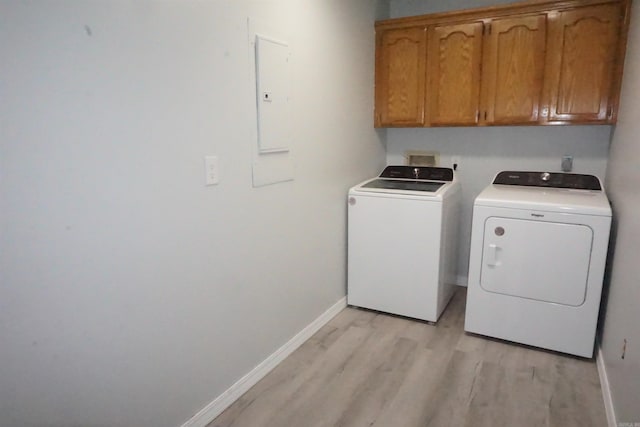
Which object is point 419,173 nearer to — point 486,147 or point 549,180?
point 486,147

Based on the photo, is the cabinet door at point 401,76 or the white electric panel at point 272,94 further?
the cabinet door at point 401,76

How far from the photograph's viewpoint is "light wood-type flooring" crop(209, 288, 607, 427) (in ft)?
6.31

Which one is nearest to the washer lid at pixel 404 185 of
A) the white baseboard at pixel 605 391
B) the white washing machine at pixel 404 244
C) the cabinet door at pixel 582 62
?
the white washing machine at pixel 404 244

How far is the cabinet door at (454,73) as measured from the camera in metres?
2.86

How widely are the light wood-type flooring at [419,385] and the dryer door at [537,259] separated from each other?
0.38m

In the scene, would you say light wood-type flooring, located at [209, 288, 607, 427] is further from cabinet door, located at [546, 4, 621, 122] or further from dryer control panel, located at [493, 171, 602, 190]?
cabinet door, located at [546, 4, 621, 122]

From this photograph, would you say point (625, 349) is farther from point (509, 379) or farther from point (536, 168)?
point (536, 168)

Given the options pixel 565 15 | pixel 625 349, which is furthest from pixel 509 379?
pixel 565 15

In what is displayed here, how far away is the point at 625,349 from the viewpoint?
5.78ft

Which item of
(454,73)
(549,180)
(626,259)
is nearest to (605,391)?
(626,259)

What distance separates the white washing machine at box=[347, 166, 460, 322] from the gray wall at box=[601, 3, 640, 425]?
37.0 inches

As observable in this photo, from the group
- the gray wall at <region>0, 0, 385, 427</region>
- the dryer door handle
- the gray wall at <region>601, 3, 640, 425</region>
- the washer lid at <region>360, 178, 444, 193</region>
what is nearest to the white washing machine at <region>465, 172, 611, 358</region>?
the dryer door handle

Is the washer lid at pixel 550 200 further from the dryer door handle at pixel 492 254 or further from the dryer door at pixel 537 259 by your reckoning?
the dryer door handle at pixel 492 254

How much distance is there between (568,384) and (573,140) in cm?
169
